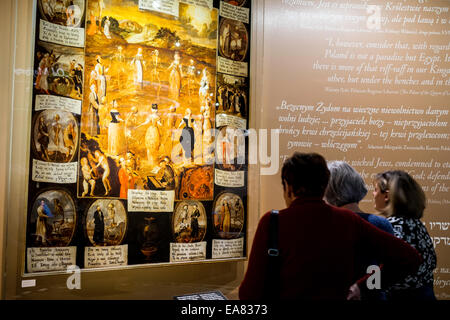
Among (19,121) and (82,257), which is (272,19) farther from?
(82,257)

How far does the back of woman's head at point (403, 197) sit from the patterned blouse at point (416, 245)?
0.06 m

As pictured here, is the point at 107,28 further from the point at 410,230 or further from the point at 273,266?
the point at 410,230

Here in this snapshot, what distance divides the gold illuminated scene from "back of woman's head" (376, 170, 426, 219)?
1.62 m

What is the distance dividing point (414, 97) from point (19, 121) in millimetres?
3950

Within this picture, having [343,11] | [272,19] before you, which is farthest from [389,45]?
[272,19]

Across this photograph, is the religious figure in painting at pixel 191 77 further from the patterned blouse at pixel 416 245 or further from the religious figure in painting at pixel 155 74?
the patterned blouse at pixel 416 245

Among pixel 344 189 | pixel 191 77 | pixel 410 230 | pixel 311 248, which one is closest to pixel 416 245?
pixel 410 230

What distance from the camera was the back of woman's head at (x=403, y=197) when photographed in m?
3.07

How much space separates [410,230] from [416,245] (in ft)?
0.36

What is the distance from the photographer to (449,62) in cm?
470

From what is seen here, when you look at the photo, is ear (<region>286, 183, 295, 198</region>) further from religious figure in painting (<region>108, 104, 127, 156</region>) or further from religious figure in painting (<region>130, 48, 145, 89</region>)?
religious figure in painting (<region>130, 48, 145, 89</region>)

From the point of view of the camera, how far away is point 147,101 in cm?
377

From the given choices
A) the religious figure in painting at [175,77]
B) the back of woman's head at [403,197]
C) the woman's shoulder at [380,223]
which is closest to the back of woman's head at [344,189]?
the woman's shoulder at [380,223]

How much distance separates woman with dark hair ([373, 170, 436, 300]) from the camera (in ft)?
9.80
